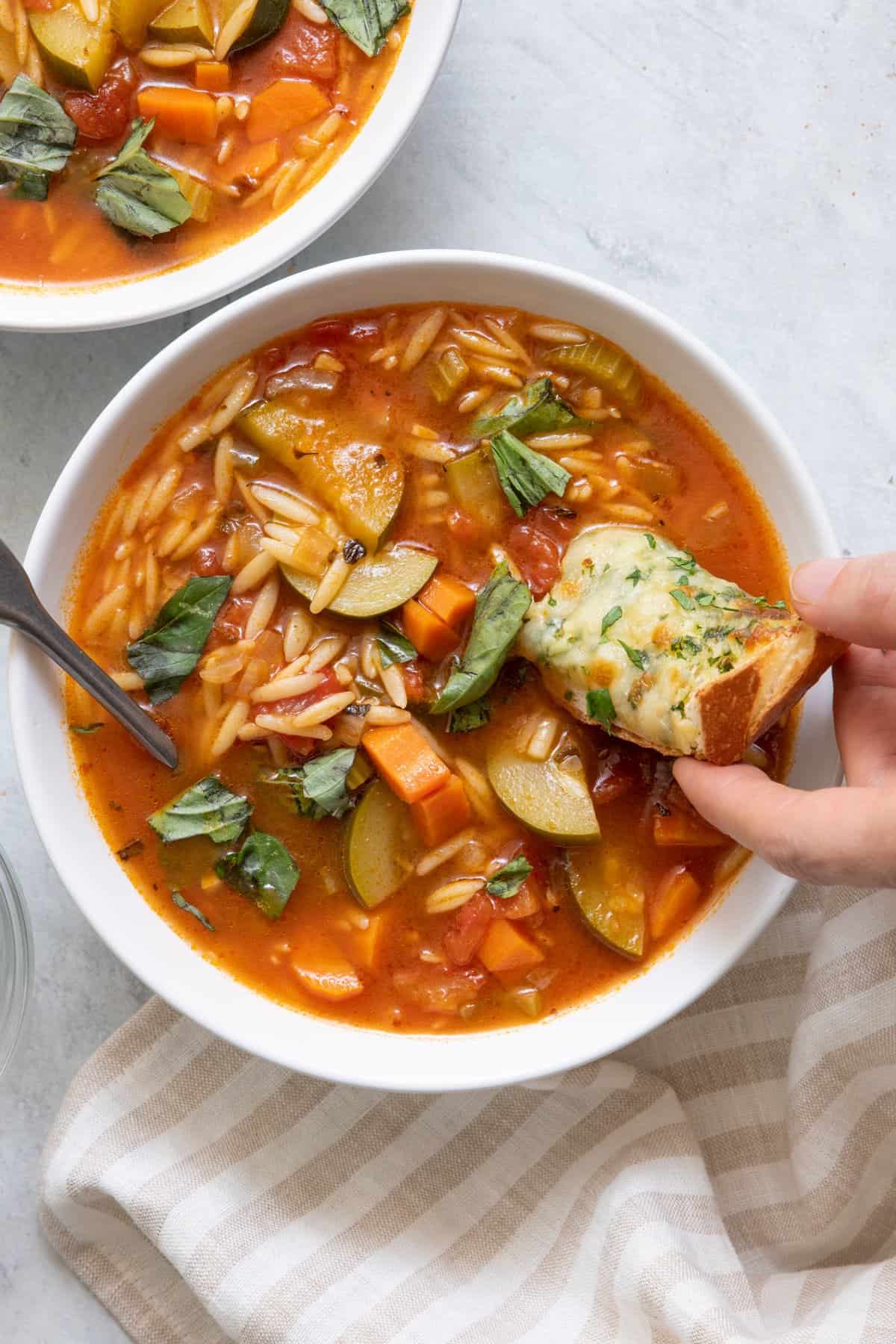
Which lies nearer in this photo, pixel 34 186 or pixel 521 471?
pixel 521 471

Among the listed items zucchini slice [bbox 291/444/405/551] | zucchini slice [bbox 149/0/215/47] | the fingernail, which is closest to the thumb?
the fingernail

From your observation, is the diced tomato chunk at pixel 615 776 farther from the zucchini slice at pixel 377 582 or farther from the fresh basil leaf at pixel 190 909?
Answer: the fresh basil leaf at pixel 190 909

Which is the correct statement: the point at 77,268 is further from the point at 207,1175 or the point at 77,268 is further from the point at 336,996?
the point at 207,1175

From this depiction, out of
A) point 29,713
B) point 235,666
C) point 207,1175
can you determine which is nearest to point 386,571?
point 235,666

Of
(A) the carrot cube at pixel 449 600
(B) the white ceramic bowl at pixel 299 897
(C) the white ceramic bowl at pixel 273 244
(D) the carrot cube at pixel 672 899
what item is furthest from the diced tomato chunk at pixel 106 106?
(D) the carrot cube at pixel 672 899

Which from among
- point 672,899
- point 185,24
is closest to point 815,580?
point 672,899

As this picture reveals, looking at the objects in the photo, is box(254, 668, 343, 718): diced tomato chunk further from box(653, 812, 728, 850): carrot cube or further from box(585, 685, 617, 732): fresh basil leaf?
box(653, 812, 728, 850): carrot cube

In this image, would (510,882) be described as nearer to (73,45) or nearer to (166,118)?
(166,118)
